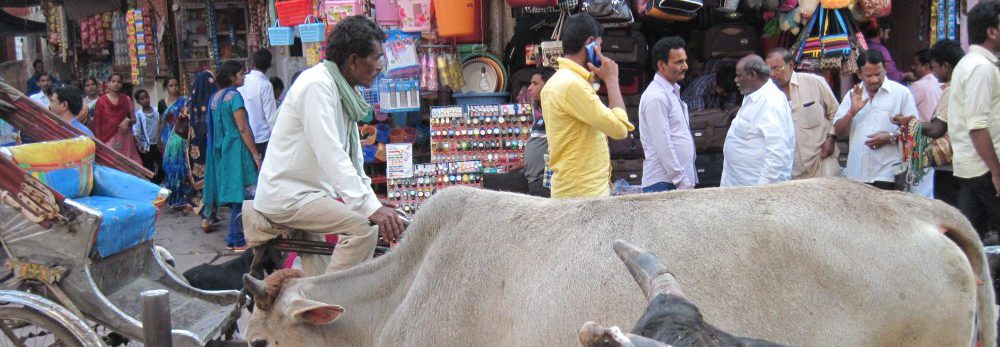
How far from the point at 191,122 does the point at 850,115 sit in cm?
696

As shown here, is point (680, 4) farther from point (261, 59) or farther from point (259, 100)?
point (259, 100)

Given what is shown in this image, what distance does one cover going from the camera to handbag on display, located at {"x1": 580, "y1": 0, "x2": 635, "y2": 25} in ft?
27.1

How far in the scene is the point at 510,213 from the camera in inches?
132

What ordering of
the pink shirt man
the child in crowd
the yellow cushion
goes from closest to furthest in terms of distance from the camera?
the yellow cushion < the pink shirt man < the child in crowd

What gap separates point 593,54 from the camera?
4926 mm

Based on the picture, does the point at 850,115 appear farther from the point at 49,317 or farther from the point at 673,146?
the point at 49,317

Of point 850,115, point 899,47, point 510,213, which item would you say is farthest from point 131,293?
point 899,47

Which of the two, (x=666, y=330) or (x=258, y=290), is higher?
(x=666, y=330)

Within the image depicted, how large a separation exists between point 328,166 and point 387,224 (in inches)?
17.4

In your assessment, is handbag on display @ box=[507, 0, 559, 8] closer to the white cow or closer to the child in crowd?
the white cow

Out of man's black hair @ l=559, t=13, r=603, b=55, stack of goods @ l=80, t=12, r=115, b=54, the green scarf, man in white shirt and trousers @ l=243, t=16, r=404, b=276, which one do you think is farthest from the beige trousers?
stack of goods @ l=80, t=12, r=115, b=54

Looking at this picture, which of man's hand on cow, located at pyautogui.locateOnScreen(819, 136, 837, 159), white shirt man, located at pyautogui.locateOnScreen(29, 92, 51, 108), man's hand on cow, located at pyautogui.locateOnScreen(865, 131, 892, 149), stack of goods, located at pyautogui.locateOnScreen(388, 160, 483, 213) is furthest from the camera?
white shirt man, located at pyautogui.locateOnScreen(29, 92, 51, 108)

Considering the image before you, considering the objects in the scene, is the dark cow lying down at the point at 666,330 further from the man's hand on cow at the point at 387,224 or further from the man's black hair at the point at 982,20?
the man's black hair at the point at 982,20

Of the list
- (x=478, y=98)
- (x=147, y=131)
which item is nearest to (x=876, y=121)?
(x=478, y=98)
